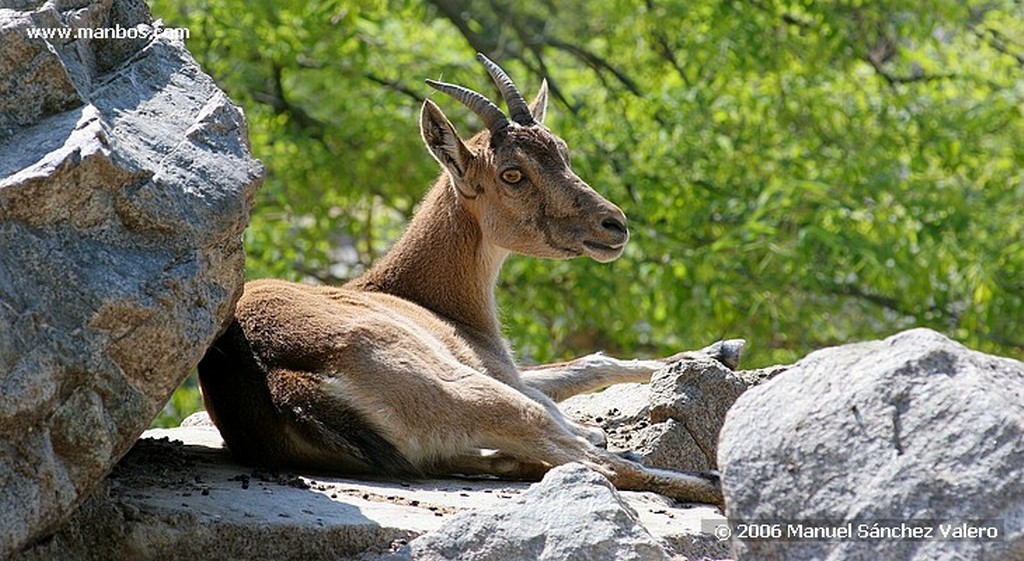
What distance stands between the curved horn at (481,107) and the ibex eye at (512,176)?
0.71 feet

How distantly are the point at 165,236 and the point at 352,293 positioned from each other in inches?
88.2

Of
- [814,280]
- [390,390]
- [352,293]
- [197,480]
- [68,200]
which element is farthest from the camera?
[814,280]

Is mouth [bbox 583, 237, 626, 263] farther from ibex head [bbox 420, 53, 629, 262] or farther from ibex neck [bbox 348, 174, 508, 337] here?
ibex neck [bbox 348, 174, 508, 337]

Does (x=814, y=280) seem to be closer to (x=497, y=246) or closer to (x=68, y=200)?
(x=497, y=246)

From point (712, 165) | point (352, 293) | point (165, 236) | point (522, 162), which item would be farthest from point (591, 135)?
point (165, 236)

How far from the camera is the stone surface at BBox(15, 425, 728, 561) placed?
450cm

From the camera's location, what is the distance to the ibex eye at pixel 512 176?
7.69 m

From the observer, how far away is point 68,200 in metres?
4.45

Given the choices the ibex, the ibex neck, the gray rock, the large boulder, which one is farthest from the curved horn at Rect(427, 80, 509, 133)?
the gray rock

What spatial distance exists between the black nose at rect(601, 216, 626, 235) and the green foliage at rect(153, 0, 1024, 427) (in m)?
3.94

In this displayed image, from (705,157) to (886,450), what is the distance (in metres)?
9.14

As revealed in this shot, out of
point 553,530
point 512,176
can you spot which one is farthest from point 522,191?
point 553,530

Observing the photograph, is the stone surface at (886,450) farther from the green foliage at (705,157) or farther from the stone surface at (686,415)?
the green foliage at (705,157)

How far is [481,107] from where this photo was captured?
7617 millimetres
